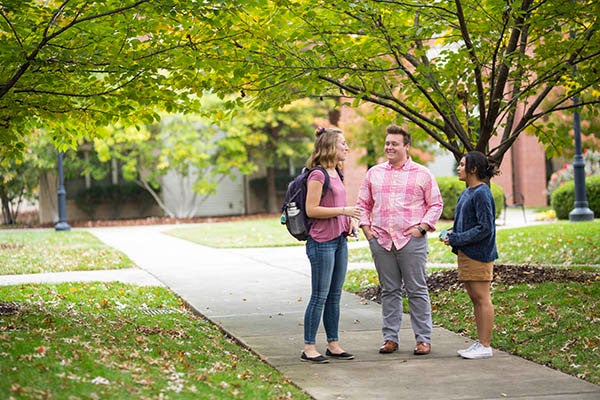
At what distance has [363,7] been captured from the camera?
8922 mm

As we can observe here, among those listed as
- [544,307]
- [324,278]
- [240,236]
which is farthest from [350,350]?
[240,236]

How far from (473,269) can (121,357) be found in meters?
3.03

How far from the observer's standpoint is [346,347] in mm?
7930

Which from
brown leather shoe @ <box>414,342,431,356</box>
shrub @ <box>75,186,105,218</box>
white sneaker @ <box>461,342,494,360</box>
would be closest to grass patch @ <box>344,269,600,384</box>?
white sneaker @ <box>461,342,494,360</box>

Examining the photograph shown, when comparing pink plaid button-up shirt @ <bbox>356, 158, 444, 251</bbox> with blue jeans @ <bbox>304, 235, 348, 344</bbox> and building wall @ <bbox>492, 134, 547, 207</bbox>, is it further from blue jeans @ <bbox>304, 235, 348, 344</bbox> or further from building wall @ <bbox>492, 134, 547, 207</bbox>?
building wall @ <bbox>492, 134, 547, 207</bbox>

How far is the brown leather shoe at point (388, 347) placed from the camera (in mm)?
7562

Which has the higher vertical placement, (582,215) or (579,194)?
(579,194)

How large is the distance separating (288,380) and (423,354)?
1.50 meters

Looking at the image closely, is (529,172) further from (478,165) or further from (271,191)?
(478,165)

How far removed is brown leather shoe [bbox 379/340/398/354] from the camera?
7.56 m


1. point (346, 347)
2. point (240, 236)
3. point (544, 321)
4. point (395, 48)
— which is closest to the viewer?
point (346, 347)

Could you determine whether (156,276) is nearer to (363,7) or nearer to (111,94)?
(111,94)

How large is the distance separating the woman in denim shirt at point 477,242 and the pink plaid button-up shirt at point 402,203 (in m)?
0.27

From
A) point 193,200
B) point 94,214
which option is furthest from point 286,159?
point 94,214
